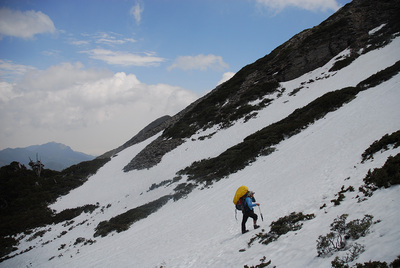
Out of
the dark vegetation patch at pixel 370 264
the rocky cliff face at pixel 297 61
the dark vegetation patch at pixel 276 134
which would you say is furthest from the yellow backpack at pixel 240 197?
the rocky cliff face at pixel 297 61

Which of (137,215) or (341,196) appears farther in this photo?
(137,215)

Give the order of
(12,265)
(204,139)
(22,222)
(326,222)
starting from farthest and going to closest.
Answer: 1. (204,139)
2. (22,222)
3. (12,265)
4. (326,222)

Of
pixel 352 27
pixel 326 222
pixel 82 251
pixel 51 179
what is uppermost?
pixel 352 27

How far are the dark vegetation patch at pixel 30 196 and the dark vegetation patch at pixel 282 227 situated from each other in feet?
83.9

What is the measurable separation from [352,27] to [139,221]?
4378 centimetres

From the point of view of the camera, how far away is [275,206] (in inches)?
437

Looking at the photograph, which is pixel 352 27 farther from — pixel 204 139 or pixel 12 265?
pixel 12 265

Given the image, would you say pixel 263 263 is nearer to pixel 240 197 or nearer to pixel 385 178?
pixel 240 197

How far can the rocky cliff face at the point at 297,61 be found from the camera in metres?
34.5

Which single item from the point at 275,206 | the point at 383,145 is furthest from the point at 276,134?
the point at 275,206

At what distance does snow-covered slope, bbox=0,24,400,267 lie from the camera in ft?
21.5

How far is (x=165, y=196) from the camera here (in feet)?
74.4

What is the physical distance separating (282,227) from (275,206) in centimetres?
320

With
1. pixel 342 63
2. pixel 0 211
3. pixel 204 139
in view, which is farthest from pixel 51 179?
pixel 342 63
